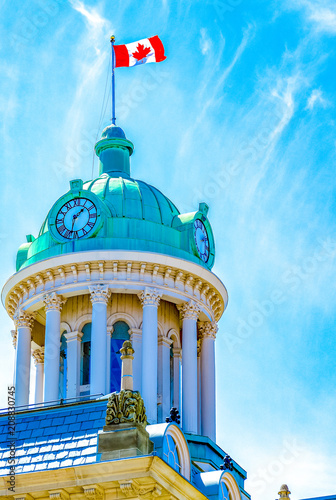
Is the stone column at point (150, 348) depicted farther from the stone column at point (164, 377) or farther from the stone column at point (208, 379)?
the stone column at point (208, 379)

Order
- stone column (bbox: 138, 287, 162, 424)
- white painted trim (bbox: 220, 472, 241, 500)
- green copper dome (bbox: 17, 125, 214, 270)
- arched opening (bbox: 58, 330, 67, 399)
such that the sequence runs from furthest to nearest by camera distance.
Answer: arched opening (bbox: 58, 330, 67, 399) < green copper dome (bbox: 17, 125, 214, 270) < stone column (bbox: 138, 287, 162, 424) < white painted trim (bbox: 220, 472, 241, 500)

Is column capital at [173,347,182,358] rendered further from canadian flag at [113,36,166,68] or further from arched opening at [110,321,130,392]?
canadian flag at [113,36,166,68]

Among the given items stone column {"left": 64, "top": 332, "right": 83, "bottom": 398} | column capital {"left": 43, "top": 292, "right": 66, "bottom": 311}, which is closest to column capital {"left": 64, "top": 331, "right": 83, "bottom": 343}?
stone column {"left": 64, "top": 332, "right": 83, "bottom": 398}

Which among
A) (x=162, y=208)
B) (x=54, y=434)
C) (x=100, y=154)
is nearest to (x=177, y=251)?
(x=162, y=208)

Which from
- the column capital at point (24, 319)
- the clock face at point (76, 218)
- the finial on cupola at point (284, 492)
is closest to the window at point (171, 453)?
the finial on cupola at point (284, 492)

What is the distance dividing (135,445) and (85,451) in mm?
2723

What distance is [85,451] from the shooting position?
1711 inches

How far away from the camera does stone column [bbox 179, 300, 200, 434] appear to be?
2397 inches

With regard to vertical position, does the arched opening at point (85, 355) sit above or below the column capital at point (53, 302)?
below

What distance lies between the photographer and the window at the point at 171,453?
148 feet

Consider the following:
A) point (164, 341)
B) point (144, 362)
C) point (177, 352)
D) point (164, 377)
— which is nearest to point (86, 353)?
point (164, 341)

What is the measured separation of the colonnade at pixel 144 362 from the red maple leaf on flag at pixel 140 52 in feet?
45.9

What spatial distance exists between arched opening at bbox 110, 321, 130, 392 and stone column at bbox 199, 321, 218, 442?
4779mm

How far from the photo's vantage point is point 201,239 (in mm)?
65125
